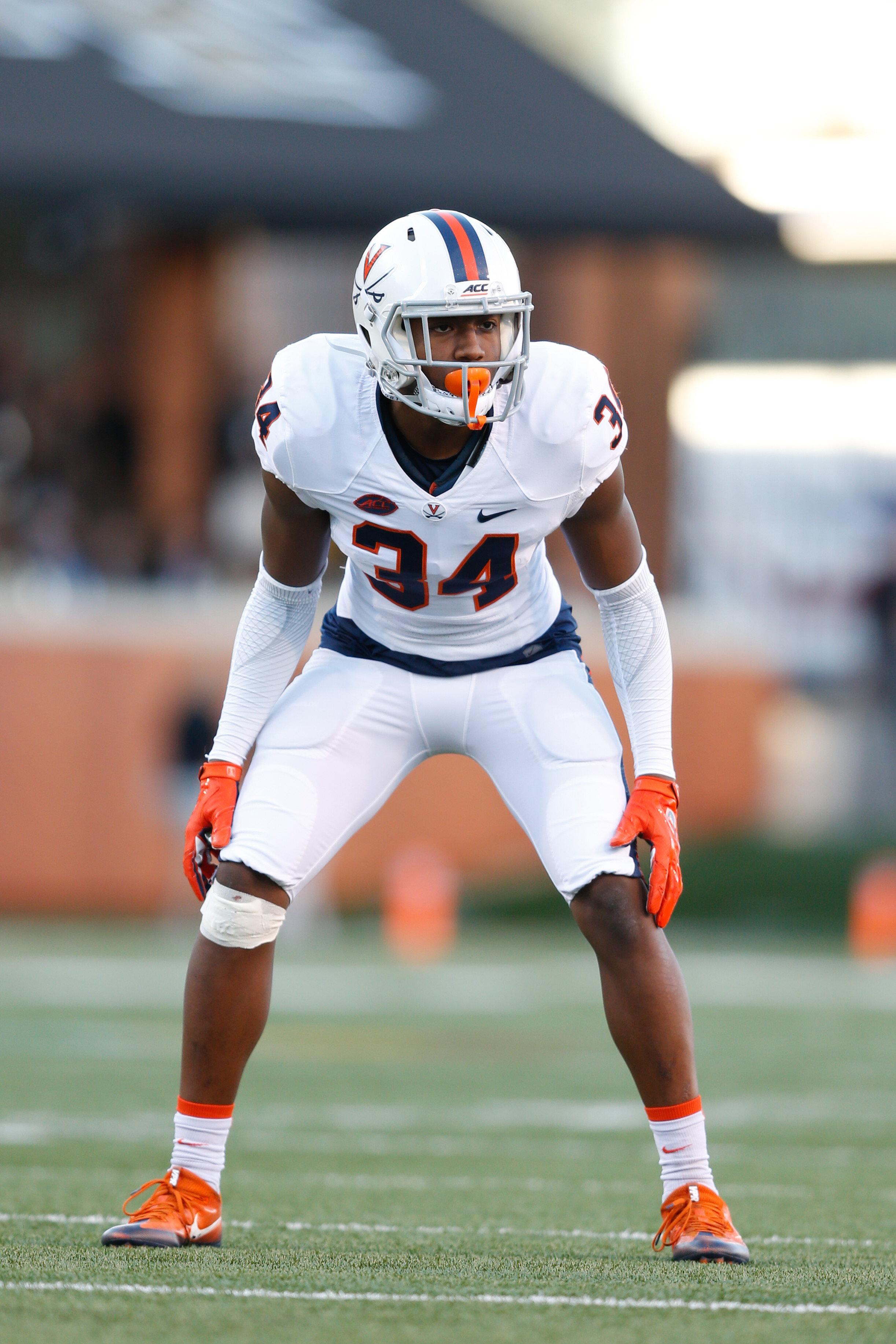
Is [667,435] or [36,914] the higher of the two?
[667,435]

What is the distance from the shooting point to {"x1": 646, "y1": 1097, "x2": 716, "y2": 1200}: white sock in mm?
3838

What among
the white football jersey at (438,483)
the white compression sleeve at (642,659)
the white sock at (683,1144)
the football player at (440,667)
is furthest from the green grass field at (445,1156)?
the white football jersey at (438,483)

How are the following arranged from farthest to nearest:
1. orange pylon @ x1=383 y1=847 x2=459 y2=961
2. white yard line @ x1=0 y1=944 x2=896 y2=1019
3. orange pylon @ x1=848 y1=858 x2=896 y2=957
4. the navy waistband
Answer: orange pylon @ x1=383 y1=847 x2=459 y2=961
orange pylon @ x1=848 y1=858 x2=896 y2=957
white yard line @ x1=0 y1=944 x2=896 y2=1019
the navy waistband

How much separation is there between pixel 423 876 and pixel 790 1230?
9.88 meters

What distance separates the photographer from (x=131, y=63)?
14414mm

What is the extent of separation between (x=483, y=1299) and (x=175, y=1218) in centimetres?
71

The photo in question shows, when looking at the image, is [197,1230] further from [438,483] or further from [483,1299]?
[438,483]

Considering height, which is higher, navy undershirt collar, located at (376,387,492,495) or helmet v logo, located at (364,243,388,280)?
helmet v logo, located at (364,243,388,280)

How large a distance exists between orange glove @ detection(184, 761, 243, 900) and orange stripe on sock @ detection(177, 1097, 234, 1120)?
0.36 metres

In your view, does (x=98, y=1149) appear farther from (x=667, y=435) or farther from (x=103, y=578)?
(x=667, y=435)

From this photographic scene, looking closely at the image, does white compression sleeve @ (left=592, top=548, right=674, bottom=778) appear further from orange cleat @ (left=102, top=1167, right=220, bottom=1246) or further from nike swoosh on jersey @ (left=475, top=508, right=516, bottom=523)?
orange cleat @ (left=102, top=1167, right=220, bottom=1246)

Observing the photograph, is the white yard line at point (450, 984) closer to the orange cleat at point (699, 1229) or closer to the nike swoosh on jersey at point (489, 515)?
the orange cleat at point (699, 1229)

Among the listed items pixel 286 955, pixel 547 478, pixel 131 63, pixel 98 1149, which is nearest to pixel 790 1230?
pixel 547 478

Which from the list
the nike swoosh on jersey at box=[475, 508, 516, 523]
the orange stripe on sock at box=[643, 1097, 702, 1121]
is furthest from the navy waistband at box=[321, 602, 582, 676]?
the orange stripe on sock at box=[643, 1097, 702, 1121]
